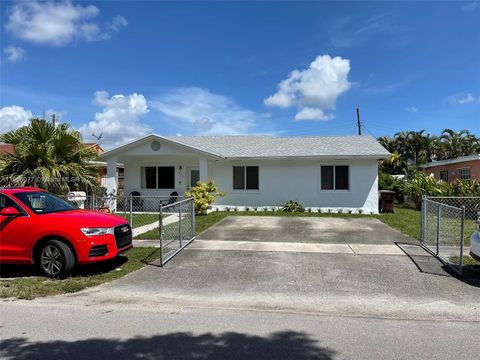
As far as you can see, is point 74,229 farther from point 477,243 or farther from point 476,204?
point 476,204

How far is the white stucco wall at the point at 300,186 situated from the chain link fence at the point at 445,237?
457cm

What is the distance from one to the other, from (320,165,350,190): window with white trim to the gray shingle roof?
0.79 metres

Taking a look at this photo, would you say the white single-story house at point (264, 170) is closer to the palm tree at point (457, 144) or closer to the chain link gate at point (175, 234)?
the chain link gate at point (175, 234)

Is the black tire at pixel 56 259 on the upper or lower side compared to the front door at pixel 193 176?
lower

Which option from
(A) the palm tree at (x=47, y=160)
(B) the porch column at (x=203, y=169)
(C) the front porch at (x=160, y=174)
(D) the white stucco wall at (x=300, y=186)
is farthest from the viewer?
(C) the front porch at (x=160, y=174)

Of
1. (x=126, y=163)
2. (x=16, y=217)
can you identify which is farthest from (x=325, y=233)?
(x=126, y=163)

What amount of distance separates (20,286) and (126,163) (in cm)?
1481

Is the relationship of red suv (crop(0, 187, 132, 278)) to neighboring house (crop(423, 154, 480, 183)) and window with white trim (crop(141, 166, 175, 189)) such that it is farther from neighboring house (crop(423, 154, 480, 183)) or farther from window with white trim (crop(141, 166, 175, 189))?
neighboring house (crop(423, 154, 480, 183))

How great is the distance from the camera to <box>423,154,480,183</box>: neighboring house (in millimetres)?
21219

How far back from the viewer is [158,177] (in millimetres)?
20750

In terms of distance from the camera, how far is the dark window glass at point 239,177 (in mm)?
19494

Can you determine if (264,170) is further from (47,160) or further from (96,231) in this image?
(96,231)

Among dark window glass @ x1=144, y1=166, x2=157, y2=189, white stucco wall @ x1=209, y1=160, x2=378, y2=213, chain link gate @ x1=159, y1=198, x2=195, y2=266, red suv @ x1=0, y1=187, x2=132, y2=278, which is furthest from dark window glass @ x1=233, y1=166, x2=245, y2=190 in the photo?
red suv @ x1=0, y1=187, x2=132, y2=278

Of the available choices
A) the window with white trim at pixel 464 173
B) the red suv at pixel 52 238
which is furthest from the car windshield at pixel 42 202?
the window with white trim at pixel 464 173
